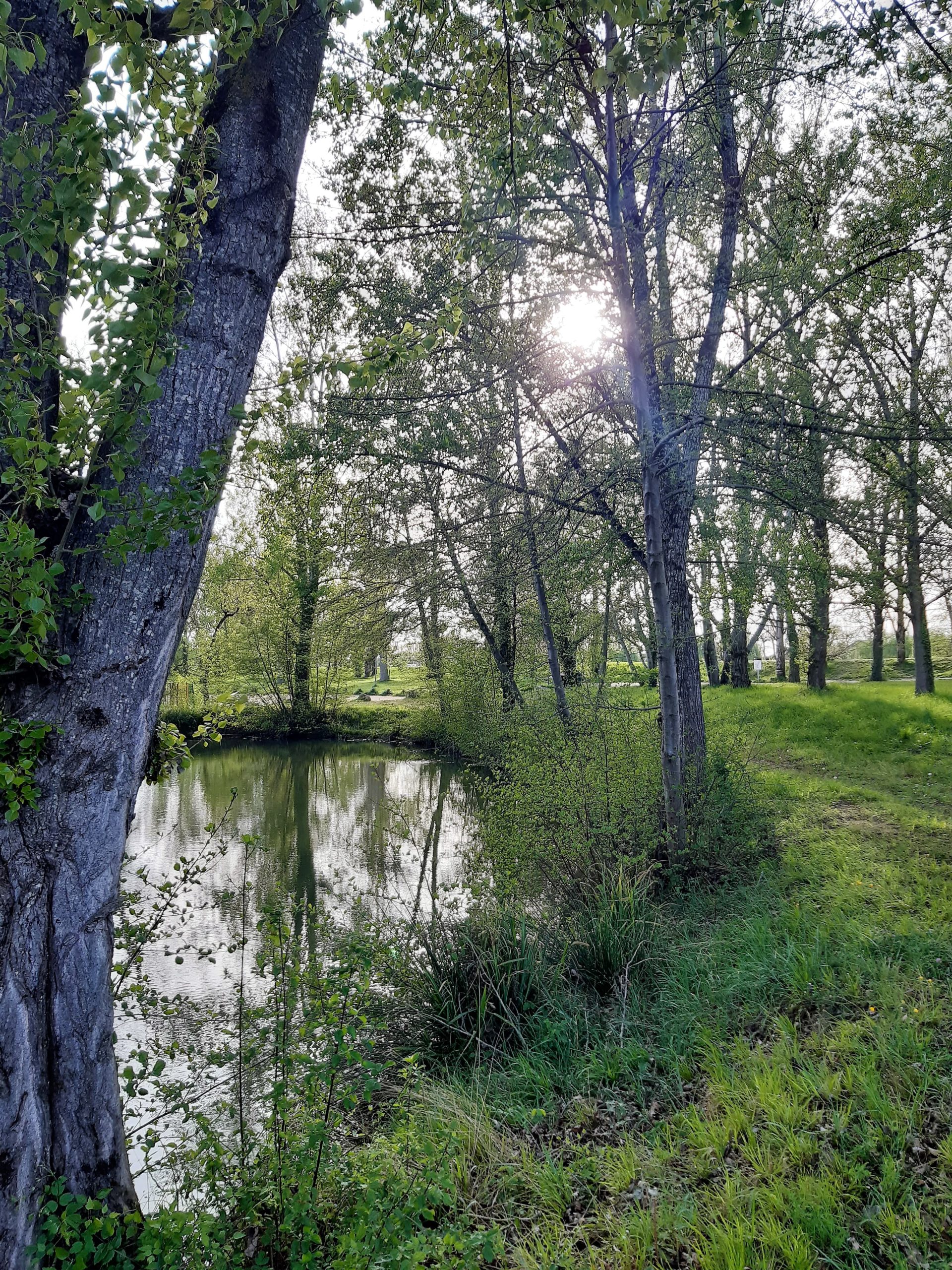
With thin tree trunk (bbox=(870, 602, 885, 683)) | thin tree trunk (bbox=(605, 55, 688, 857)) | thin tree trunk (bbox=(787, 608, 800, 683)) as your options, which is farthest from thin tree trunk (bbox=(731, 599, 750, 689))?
thin tree trunk (bbox=(605, 55, 688, 857))

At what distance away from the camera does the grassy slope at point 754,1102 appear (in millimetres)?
2486

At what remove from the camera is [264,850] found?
3.15 meters

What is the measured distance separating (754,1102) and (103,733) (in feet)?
10.2

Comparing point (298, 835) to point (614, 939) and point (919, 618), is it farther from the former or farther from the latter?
point (919, 618)

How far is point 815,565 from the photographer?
7410mm

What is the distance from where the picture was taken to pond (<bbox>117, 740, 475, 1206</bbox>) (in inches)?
192

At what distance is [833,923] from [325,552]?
24.7ft

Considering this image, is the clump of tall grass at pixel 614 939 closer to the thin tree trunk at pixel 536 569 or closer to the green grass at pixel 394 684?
the thin tree trunk at pixel 536 569

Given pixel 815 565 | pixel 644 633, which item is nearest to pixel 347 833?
pixel 644 633

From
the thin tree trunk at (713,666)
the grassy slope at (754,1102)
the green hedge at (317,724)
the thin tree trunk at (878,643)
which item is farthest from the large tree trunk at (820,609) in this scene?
the green hedge at (317,724)

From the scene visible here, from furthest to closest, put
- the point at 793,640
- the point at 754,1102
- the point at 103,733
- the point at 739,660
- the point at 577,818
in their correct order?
1. the point at 739,660
2. the point at 793,640
3. the point at 577,818
4. the point at 754,1102
5. the point at 103,733

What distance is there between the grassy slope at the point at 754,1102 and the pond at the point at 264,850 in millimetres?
1596

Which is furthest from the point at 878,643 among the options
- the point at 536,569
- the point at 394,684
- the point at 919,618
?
the point at 394,684

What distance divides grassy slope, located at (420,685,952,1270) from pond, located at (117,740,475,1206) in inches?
62.8
